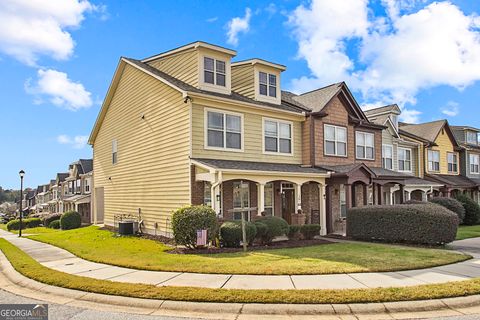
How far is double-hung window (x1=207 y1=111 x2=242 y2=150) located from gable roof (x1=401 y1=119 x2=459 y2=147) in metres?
20.8

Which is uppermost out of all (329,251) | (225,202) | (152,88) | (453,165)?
(152,88)

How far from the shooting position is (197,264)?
30.9ft

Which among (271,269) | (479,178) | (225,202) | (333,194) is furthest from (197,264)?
(479,178)

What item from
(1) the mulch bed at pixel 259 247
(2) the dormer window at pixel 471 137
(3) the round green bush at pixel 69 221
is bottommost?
(3) the round green bush at pixel 69 221

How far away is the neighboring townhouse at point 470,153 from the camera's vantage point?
34281mm

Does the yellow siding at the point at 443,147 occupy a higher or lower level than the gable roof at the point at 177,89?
lower

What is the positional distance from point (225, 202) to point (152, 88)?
23.1 ft

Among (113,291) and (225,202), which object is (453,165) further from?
(113,291)

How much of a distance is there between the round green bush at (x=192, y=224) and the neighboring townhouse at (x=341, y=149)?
309 inches

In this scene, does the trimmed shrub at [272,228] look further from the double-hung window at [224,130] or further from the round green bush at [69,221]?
the round green bush at [69,221]

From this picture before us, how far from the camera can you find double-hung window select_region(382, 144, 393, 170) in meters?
25.8

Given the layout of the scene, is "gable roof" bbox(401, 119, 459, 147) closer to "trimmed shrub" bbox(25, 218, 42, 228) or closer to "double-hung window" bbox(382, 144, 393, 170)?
"double-hung window" bbox(382, 144, 393, 170)

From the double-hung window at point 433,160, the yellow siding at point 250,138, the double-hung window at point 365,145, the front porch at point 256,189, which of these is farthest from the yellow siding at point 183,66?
the double-hung window at point 433,160

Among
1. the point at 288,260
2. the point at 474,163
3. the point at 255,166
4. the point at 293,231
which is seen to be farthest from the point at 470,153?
the point at 288,260
